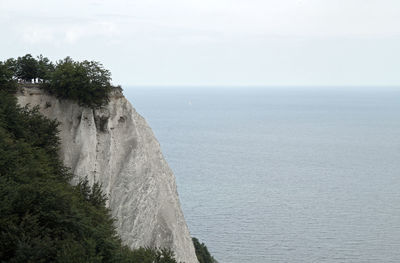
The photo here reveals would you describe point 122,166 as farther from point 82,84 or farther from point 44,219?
point 44,219

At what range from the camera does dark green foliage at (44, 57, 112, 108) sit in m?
37.0

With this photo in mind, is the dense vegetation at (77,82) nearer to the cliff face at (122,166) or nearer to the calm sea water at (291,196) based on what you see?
the cliff face at (122,166)

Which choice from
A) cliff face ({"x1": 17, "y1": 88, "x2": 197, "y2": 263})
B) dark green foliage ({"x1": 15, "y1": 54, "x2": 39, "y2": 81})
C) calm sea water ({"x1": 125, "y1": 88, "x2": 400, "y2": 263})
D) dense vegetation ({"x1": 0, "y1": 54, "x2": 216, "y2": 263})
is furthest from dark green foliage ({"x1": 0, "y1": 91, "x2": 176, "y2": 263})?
calm sea water ({"x1": 125, "y1": 88, "x2": 400, "y2": 263})

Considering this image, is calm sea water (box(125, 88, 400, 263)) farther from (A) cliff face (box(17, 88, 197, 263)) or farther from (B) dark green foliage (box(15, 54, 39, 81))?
(B) dark green foliage (box(15, 54, 39, 81))

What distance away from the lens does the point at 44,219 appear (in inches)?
880

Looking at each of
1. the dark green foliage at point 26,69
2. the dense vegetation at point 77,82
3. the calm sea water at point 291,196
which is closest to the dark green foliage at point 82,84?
the dense vegetation at point 77,82

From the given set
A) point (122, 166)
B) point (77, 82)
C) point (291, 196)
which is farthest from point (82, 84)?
point (291, 196)

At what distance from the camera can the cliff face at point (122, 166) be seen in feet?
116

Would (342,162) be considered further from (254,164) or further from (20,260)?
(20,260)

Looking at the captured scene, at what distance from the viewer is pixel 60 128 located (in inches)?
1457

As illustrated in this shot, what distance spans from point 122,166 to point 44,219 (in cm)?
1469

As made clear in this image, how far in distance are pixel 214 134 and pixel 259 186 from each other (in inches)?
3006

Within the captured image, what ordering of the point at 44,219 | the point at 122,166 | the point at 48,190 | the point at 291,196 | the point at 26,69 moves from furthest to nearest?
the point at 291,196, the point at 26,69, the point at 122,166, the point at 48,190, the point at 44,219

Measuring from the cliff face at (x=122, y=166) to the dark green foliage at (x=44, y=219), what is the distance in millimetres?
3611
